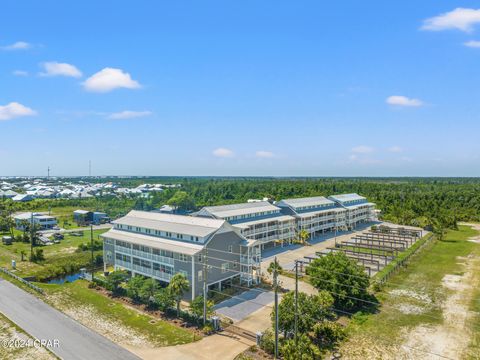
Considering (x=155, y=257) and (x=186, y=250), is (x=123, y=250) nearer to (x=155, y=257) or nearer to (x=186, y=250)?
(x=155, y=257)

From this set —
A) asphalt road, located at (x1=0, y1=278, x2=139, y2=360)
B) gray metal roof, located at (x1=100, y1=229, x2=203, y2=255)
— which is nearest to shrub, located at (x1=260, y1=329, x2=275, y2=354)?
asphalt road, located at (x1=0, y1=278, x2=139, y2=360)

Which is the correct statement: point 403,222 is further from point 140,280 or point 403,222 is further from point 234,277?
point 140,280

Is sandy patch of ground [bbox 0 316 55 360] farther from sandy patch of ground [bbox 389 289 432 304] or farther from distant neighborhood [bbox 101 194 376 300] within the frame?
sandy patch of ground [bbox 389 289 432 304]

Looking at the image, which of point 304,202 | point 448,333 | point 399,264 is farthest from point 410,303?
point 304,202

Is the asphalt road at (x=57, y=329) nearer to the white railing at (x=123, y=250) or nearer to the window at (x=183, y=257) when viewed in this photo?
the white railing at (x=123, y=250)

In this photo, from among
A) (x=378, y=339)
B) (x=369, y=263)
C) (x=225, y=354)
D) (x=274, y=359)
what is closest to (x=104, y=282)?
(x=225, y=354)

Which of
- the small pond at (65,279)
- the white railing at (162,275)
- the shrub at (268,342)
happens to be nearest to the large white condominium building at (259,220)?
the white railing at (162,275)

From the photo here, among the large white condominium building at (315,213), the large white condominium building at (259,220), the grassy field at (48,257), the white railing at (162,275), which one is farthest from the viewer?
the large white condominium building at (315,213)

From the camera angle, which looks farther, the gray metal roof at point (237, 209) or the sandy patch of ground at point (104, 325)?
the gray metal roof at point (237, 209)
